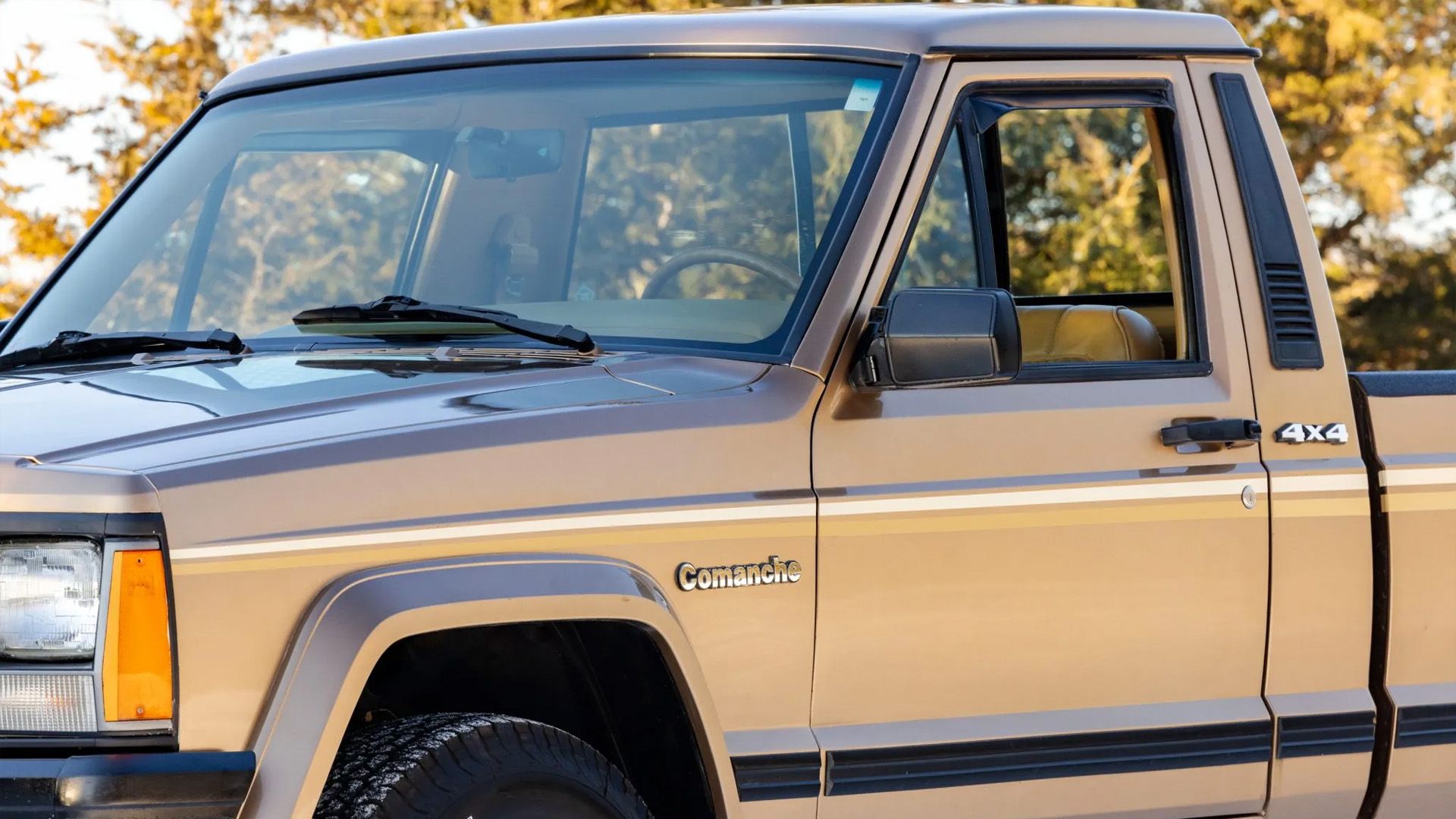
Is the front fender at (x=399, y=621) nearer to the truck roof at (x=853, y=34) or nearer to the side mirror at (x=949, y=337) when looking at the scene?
the side mirror at (x=949, y=337)

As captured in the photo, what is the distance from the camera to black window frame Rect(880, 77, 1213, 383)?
12.0 ft

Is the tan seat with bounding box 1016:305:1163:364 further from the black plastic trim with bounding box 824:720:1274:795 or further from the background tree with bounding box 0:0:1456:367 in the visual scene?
the background tree with bounding box 0:0:1456:367

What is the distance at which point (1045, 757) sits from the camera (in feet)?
11.4

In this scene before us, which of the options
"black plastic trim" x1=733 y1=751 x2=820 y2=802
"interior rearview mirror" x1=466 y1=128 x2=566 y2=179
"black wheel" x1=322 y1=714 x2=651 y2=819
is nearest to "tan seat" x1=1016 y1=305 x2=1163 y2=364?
"interior rearview mirror" x1=466 y1=128 x2=566 y2=179

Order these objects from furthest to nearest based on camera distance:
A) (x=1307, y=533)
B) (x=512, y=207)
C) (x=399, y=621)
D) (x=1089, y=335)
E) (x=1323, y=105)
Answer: (x=1323, y=105)
(x=1089, y=335)
(x=512, y=207)
(x=1307, y=533)
(x=399, y=621)

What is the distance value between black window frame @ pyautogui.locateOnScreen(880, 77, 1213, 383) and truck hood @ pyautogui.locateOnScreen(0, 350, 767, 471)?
536 mm

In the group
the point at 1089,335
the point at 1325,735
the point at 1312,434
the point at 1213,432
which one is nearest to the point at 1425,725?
the point at 1325,735

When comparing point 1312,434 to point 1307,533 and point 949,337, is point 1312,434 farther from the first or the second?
point 949,337

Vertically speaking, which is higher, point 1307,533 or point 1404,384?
point 1404,384

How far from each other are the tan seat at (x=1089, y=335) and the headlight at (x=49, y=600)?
6.97ft

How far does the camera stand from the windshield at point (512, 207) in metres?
3.63

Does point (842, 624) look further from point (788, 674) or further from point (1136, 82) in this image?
point (1136, 82)

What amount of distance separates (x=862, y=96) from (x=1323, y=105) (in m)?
15.0

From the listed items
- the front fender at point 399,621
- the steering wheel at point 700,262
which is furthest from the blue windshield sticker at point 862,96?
the front fender at point 399,621
